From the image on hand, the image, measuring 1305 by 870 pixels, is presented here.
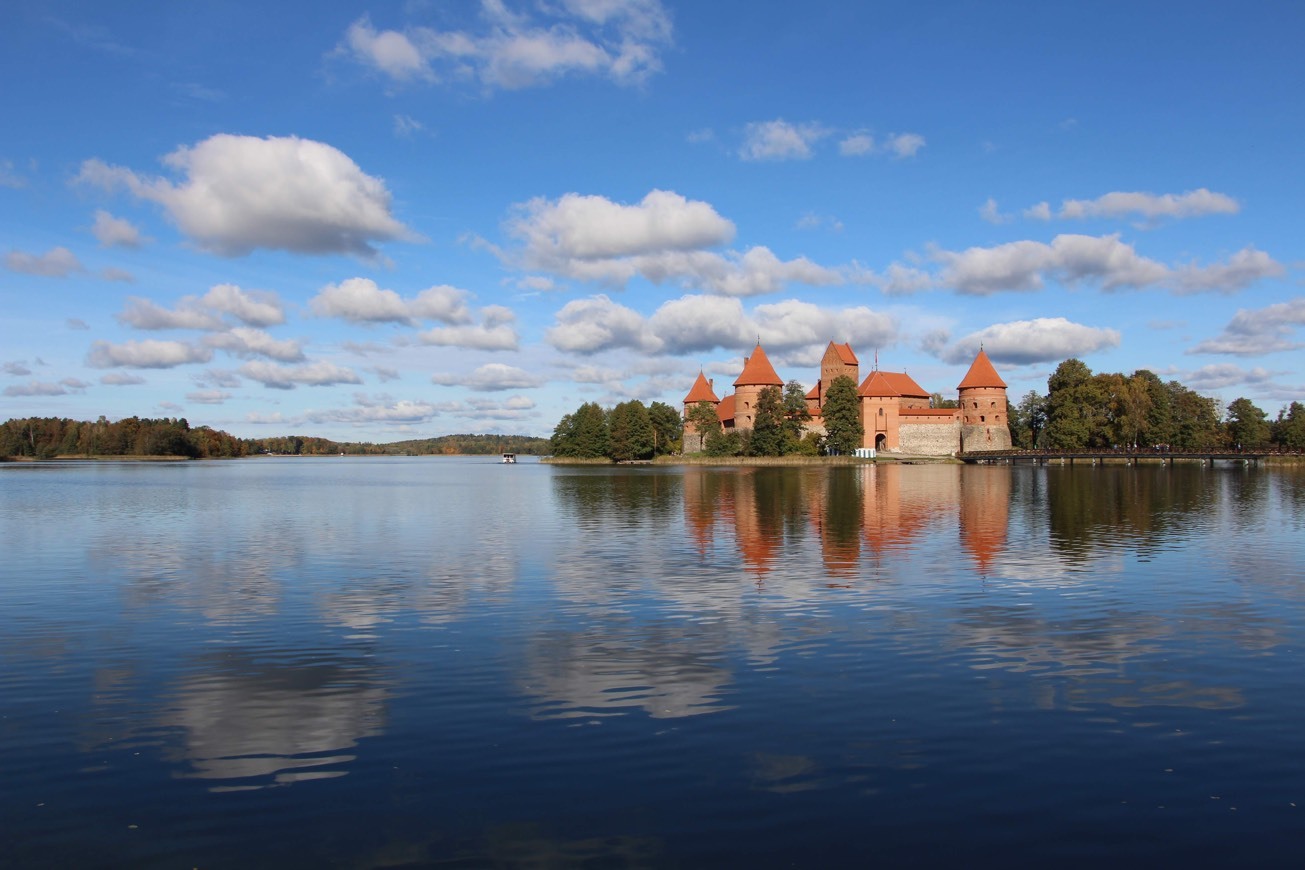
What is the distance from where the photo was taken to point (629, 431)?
115 meters

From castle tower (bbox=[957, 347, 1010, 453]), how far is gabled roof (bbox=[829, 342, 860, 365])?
48.0 ft

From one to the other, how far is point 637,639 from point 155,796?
6.39 metres

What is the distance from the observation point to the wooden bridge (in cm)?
8644

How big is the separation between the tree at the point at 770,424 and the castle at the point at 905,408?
34.7ft

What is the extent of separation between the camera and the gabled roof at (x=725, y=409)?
131375 mm

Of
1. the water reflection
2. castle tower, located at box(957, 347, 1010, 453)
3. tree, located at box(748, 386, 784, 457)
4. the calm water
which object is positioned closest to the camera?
the calm water

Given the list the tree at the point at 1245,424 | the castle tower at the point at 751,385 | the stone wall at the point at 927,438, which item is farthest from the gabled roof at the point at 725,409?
the tree at the point at 1245,424

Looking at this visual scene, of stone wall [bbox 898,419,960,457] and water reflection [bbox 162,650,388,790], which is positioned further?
stone wall [bbox 898,419,960,457]

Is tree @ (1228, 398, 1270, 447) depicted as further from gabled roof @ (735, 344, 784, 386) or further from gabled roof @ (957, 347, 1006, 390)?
gabled roof @ (735, 344, 784, 386)

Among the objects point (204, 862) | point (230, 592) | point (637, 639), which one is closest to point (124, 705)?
point (204, 862)

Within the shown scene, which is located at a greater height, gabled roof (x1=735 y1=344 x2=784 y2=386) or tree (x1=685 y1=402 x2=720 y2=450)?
gabled roof (x1=735 y1=344 x2=784 y2=386)

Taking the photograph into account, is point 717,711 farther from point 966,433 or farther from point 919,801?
point 966,433

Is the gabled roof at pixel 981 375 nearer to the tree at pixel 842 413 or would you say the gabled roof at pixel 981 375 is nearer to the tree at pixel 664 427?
the tree at pixel 842 413

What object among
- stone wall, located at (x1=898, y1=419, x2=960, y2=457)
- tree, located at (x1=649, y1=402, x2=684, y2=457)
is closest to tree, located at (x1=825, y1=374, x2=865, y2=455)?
stone wall, located at (x1=898, y1=419, x2=960, y2=457)
